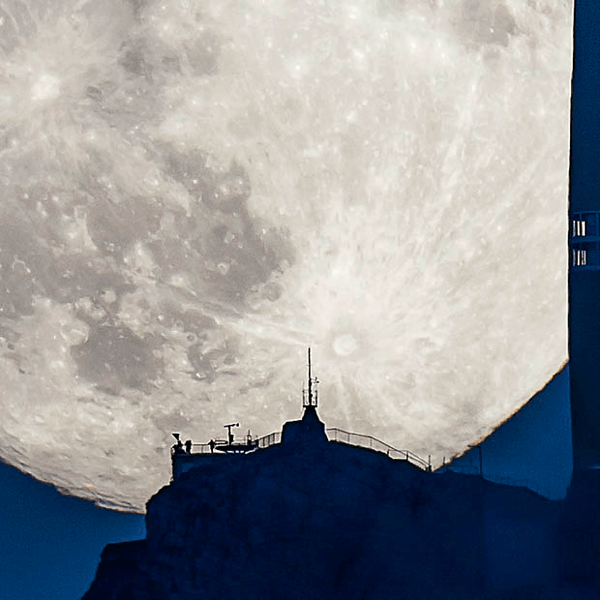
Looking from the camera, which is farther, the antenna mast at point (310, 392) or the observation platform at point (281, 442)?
the antenna mast at point (310, 392)

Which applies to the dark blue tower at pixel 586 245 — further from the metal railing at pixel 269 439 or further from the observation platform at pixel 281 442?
the metal railing at pixel 269 439

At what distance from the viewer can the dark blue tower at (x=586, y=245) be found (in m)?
37.3

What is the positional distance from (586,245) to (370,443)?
814cm

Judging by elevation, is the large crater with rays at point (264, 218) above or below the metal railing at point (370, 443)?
above

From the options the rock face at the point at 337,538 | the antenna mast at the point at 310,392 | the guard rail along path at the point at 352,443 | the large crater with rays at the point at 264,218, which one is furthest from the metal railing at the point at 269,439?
the rock face at the point at 337,538

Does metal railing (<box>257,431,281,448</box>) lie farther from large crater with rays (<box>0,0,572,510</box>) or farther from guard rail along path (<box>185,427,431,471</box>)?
large crater with rays (<box>0,0,572,510</box>)

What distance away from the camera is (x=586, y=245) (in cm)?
3803

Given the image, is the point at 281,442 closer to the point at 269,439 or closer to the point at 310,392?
the point at 269,439

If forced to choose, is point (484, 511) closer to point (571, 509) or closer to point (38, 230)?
point (571, 509)

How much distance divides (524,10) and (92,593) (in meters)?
19.9

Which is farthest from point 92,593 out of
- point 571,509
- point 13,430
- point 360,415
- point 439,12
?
point 439,12

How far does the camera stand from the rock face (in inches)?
1261

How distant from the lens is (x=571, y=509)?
118 ft

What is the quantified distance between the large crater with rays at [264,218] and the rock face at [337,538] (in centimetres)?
439
